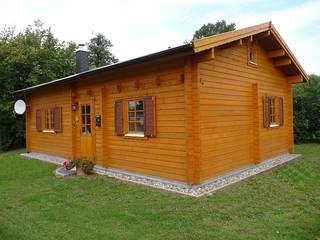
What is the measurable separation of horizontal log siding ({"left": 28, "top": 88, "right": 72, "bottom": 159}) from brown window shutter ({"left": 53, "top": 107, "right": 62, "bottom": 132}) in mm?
162

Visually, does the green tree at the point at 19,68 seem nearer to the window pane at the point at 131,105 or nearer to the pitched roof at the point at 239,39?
the pitched roof at the point at 239,39

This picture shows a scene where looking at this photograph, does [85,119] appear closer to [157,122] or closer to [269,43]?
[157,122]

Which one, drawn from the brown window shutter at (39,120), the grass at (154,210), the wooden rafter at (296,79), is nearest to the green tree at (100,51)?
the brown window shutter at (39,120)

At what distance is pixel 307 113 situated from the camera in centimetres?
1508

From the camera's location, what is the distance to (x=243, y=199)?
5746 millimetres

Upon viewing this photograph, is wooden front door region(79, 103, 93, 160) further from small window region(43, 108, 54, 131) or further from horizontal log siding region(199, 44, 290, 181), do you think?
horizontal log siding region(199, 44, 290, 181)

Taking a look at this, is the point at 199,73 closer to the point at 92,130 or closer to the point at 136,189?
the point at 136,189

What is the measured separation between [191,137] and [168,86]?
1.33 metres

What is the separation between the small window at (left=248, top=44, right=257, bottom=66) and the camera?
886cm

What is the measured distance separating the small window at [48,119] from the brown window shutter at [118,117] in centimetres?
456

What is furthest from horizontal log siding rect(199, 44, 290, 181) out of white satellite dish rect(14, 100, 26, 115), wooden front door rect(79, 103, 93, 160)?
white satellite dish rect(14, 100, 26, 115)

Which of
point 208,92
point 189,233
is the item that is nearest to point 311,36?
point 208,92

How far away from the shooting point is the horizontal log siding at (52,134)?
10781mm

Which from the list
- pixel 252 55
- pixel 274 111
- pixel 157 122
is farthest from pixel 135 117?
pixel 274 111
